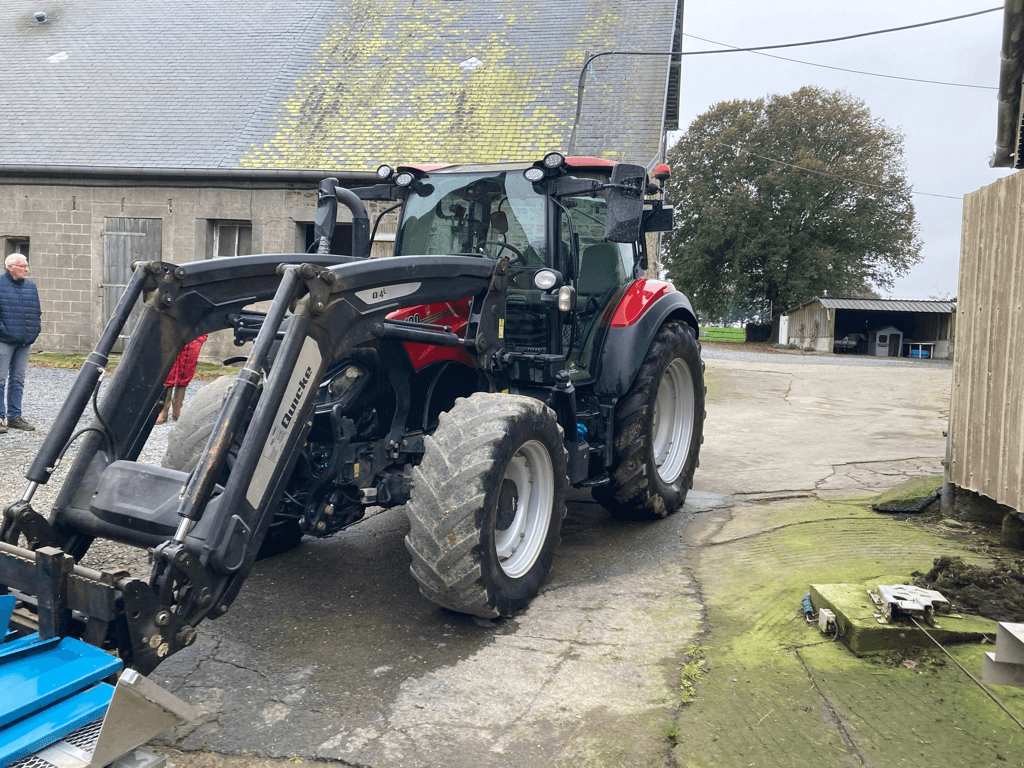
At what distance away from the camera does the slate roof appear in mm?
15305

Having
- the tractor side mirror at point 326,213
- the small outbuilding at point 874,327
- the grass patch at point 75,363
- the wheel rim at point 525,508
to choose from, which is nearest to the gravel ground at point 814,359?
the small outbuilding at point 874,327

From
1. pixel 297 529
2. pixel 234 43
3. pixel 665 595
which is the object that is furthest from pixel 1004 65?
pixel 234 43

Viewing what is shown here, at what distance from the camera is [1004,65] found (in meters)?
6.31

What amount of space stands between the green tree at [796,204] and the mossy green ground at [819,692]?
3689 centimetres

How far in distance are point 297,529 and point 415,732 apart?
91.4 inches

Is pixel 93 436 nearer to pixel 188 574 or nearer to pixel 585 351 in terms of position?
pixel 188 574

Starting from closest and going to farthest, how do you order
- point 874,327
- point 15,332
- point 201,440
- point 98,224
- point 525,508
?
1. point 525,508
2. point 201,440
3. point 15,332
4. point 98,224
5. point 874,327

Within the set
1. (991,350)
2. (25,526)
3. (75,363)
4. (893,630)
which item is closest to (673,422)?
(991,350)

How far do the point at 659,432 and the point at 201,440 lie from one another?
3274mm

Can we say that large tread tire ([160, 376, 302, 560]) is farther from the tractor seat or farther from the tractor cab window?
the tractor seat

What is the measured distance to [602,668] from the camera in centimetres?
357

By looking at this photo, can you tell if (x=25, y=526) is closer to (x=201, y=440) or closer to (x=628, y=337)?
(x=201, y=440)

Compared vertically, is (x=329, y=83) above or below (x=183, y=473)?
above

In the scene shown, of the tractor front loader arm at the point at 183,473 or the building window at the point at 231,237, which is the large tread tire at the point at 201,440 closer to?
the tractor front loader arm at the point at 183,473
